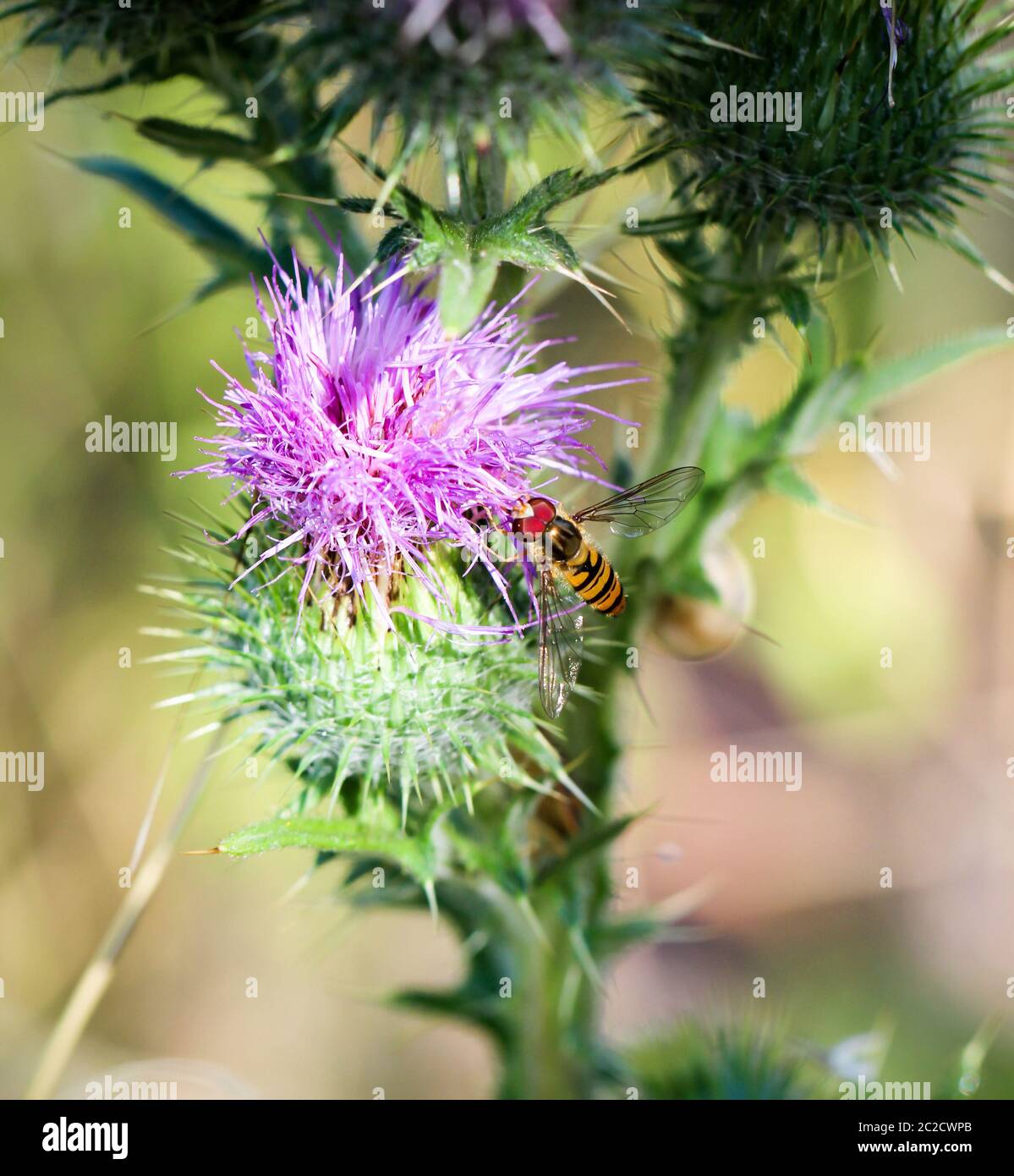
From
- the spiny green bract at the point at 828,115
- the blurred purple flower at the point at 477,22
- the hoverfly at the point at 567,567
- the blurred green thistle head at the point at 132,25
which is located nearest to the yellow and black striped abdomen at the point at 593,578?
the hoverfly at the point at 567,567

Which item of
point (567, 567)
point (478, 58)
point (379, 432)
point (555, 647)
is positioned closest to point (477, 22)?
point (478, 58)

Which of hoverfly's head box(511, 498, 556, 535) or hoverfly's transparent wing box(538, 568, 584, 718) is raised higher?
hoverfly's head box(511, 498, 556, 535)

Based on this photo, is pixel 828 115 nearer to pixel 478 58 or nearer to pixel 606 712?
pixel 478 58

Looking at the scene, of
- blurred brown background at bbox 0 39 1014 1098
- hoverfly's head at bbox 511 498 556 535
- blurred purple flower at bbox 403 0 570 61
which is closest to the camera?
blurred purple flower at bbox 403 0 570 61

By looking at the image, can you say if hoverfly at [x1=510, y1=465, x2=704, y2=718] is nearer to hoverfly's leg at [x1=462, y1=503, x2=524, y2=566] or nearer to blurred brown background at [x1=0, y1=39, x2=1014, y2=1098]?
→ hoverfly's leg at [x1=462, y1=503, x2=524, y2=566]

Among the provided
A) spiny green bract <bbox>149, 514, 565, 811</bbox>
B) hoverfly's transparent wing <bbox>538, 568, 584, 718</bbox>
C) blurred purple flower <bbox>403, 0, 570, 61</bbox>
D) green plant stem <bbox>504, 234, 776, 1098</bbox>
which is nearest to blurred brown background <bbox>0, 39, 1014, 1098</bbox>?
green plant stem <bbox>504, 234, 776, 1098</bbox>

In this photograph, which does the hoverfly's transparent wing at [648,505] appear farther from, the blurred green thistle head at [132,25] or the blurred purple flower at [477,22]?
the blurred green thistle head at [132,25]

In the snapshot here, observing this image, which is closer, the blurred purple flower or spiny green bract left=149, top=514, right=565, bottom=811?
the blurred purple flower
